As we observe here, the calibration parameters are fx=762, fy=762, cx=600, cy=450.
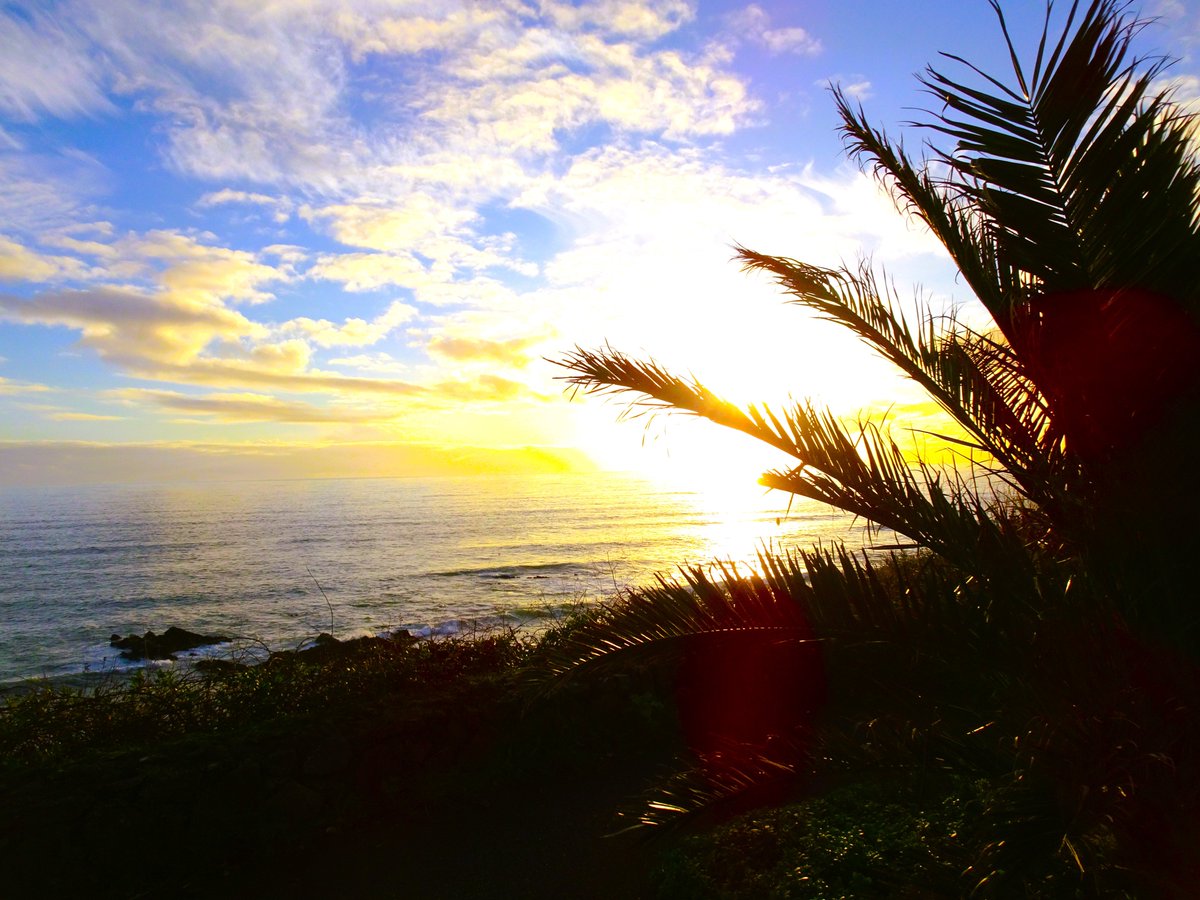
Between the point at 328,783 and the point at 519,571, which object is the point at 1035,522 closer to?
the point at 328,783

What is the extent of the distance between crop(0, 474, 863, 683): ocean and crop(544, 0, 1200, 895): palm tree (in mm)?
503

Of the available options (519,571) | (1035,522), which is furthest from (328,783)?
(519,571)

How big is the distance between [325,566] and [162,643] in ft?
51.2

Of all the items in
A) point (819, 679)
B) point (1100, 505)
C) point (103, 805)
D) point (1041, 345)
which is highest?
point (1041, 345)

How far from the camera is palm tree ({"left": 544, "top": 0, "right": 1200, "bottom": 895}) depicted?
8.32 feet

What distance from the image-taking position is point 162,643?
802 inches

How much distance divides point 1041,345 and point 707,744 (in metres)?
4.77

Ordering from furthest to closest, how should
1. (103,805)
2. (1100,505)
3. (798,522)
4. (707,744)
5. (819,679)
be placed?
(798,522) < (819,679) < (707,744) < (103,805) < (1100,505)

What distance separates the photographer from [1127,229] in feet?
9.70

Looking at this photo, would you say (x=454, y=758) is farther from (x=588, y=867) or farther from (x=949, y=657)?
(x=949, y=657)

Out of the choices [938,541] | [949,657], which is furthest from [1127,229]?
[949,657]

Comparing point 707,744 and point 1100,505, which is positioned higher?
point 1100,505

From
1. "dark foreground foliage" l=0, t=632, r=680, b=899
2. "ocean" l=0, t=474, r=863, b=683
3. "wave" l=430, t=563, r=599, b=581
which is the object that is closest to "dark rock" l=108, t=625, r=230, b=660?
"ocean" l=0, t=474, r=863, b=683

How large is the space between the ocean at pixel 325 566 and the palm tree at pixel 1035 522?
0.50 metres
